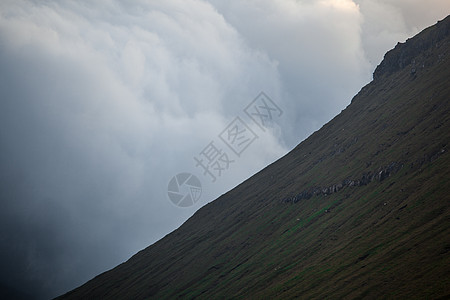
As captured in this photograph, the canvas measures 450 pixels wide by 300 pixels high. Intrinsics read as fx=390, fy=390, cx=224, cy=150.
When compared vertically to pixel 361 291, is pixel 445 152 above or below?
above

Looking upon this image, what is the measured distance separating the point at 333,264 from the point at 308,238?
149 feet

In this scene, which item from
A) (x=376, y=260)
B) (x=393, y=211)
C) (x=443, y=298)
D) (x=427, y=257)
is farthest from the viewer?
(x=393, y=211)


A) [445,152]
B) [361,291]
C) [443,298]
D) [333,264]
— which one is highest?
[445,152]

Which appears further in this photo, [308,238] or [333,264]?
[308,238]

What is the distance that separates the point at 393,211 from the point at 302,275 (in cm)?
4492

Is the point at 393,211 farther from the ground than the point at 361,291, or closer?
farther from the ground

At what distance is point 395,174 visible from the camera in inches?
7362

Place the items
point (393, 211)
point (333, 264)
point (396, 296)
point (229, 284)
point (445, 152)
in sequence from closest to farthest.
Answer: point (396, 296) → point (333, 264) → point (393, 211) → point (445, 152) → point (229, 284)

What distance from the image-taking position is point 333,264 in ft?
481

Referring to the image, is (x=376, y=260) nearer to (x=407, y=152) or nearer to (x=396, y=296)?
(x=396, y=296)

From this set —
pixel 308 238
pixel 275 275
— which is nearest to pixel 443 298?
pixel 275 275

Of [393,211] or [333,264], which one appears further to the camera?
[393,211]

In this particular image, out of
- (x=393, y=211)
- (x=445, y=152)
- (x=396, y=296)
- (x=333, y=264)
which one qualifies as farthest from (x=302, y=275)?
(x=445, y=152)

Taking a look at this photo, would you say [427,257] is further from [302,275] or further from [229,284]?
[229,284]
